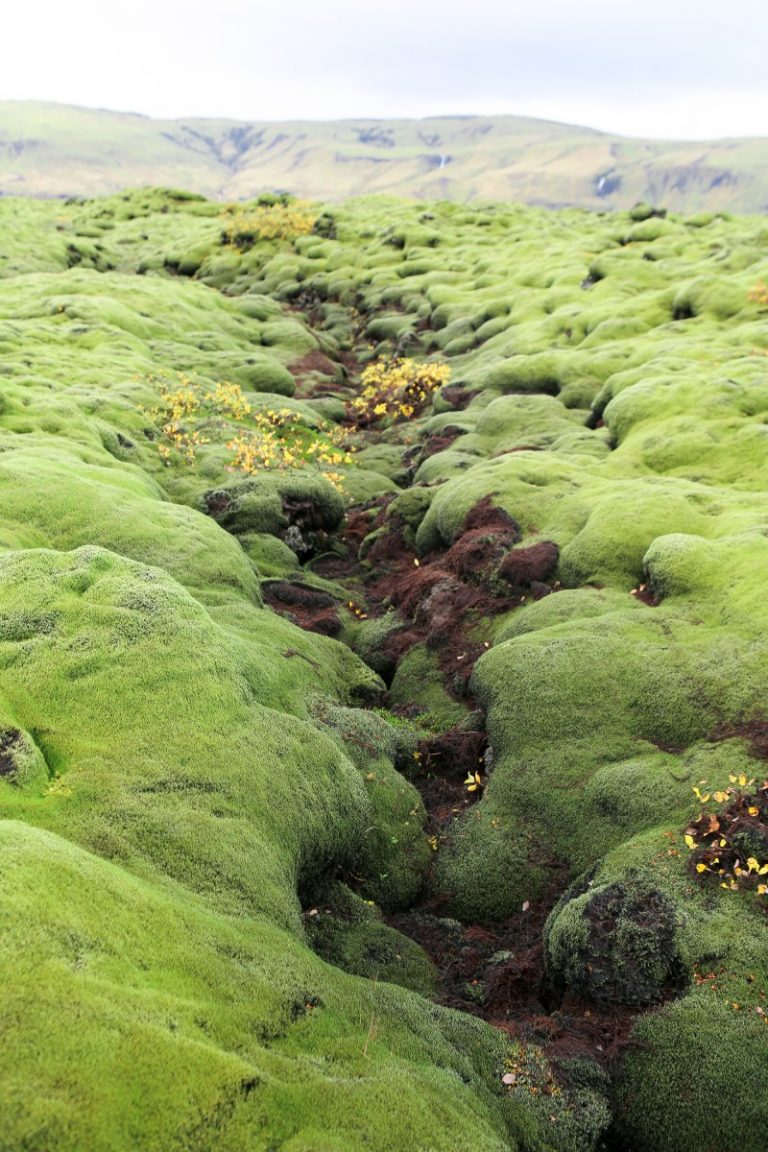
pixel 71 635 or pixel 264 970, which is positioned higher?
pixel 71 635

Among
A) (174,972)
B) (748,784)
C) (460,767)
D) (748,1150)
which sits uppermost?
(174,972)

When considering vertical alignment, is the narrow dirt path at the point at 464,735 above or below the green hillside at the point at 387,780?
below

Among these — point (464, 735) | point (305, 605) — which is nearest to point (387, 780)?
point (464, 735)

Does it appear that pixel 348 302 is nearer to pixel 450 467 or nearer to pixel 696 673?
pixel 450 467

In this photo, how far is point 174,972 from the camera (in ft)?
22.7

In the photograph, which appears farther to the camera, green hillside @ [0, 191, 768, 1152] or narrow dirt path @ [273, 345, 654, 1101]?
narrow dirt path @ [273, 345, 654, 1101]

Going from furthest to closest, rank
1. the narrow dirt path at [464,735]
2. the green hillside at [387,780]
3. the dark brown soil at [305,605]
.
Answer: the dark brown soil at [305,605], the narrow dirt path at [464,735], the green hillside at [387,780]

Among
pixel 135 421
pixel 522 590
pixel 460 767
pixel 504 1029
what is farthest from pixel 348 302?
pixel 504 1029

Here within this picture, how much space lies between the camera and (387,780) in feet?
44.6

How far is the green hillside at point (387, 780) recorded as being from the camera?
6531 millimetres

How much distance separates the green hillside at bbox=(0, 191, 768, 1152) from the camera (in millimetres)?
6531

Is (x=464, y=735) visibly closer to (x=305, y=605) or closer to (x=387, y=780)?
(x=387, y=780)

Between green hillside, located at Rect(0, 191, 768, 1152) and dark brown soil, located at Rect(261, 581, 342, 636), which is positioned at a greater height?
green hillside, located at Rect(0, 191, 768, 1152)

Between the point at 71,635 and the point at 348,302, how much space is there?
5376 cm
